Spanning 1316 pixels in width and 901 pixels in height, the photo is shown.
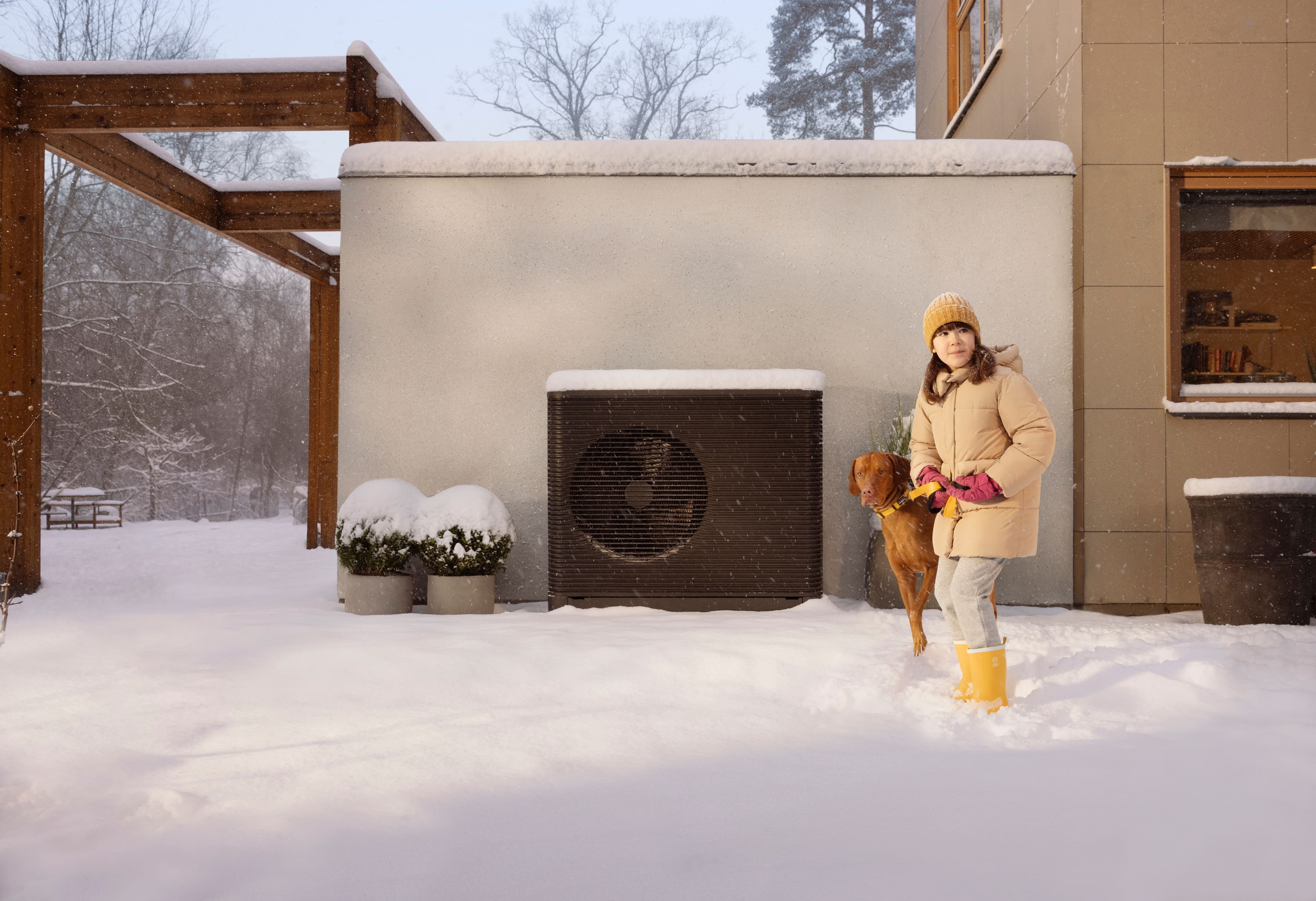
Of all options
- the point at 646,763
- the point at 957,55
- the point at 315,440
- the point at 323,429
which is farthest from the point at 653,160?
the point at 315,440

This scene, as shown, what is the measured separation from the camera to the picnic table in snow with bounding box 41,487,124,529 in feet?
49.2

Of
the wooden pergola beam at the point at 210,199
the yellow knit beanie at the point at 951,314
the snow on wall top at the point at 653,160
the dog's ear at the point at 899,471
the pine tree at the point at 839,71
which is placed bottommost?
the dog's ear at the point at 899,471

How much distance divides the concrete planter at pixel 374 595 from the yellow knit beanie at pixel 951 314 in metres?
3.30

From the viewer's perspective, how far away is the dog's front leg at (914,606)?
3639 mm

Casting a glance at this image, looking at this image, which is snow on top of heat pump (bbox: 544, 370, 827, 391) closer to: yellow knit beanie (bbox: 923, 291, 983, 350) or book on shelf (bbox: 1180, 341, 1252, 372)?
yellow knit beanie (bbox: 923, 291, 983, 350)

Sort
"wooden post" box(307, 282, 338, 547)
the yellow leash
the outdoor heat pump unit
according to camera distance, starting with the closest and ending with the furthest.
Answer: the yellow leash < the outdoor heat pump unit < "wooden post" box(307, 282, 338, 547)

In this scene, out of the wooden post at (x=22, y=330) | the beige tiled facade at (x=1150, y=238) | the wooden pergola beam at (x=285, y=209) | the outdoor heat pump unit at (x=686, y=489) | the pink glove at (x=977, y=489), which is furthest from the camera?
the wooden pergola beam at (x=285, y=209)

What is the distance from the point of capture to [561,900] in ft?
5.62

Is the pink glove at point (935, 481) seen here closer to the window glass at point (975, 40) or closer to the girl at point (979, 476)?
the girl at point (979, 476)

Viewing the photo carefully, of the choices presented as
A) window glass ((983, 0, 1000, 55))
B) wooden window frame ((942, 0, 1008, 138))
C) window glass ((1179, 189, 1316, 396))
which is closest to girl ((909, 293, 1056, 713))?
window glass ((1179, 189, 1316, 396))

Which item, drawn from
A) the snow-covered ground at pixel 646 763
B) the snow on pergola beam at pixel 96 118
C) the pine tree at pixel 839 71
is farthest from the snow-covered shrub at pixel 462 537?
the pine tree at pixel 839 71

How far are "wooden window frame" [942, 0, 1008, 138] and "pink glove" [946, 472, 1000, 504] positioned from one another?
19.1 feet

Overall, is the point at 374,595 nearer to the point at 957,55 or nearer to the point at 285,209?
the point at 285,209

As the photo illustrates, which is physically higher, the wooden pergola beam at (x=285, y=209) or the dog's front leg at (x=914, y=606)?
the wooden pergola beam at (x=285, y=209)
